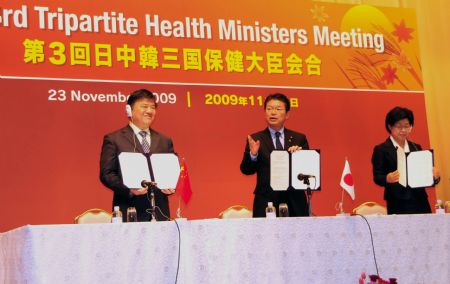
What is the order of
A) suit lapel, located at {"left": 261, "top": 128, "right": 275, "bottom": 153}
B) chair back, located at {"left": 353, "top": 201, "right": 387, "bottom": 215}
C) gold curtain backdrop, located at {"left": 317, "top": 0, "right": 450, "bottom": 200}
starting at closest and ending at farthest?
suit lapel, located at {"left": 261, "top": 128, "right": 275, "bottom": 153} → chair back, located at {"left": 353, "top": 201, "right": 387, "bottom": 215} → gold curtain backdrop, located at {"left": 317, "top": 0, "right": 450, "bottom": 200}

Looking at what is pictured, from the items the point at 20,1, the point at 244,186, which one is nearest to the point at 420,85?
the point at 244,186

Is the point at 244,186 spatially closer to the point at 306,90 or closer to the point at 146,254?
the point at 306,90

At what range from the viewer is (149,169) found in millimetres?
3863

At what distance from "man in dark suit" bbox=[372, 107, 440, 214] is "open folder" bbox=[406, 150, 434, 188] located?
34mm

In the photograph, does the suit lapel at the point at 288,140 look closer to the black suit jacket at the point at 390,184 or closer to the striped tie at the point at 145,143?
the black suit jacket at the point at 390,184

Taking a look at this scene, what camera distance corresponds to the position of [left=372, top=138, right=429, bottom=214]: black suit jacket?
460 cm

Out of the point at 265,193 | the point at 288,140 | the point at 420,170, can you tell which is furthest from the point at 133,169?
the point at 420,170

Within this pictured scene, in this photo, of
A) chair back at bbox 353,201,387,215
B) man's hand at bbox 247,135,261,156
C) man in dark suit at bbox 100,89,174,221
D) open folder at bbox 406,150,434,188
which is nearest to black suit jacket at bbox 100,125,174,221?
man in dark suit at bbox 100,89,174,221

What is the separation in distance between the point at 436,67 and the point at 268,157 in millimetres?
3455

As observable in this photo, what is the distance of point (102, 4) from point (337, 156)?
96.4 inches

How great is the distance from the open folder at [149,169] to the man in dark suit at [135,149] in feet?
0.33

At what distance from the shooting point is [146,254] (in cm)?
339

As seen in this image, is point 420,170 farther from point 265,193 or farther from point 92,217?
point 92,217

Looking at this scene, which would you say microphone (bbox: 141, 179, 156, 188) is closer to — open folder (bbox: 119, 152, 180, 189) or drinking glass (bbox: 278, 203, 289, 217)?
open folder (bbox: 119, 152, 180, 189)
